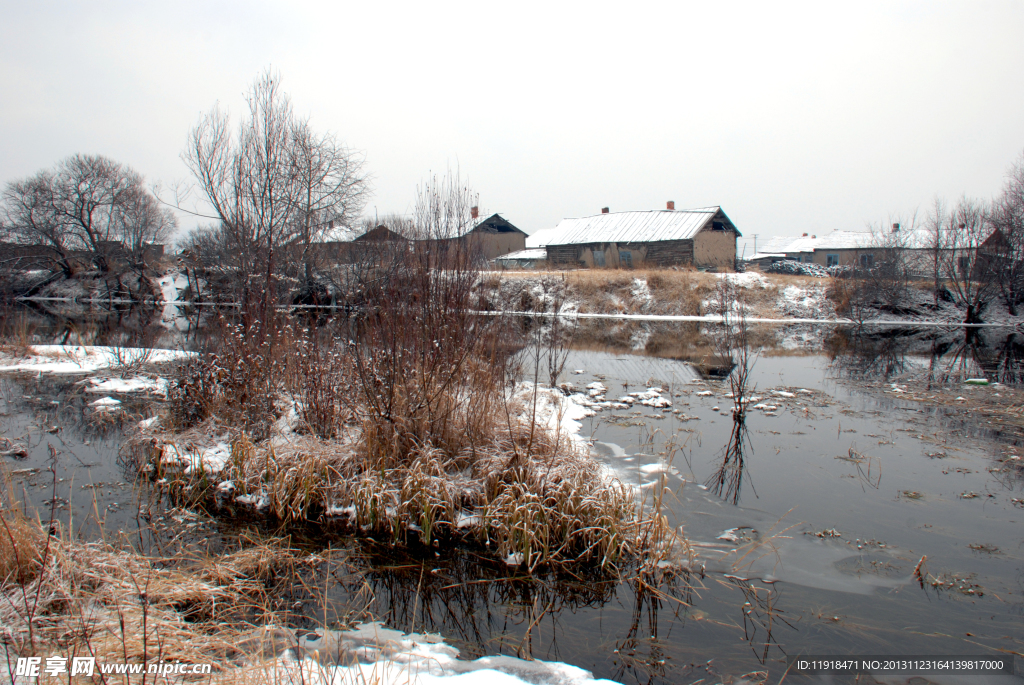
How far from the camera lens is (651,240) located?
1559 inches

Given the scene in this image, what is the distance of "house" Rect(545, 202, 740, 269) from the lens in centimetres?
3862

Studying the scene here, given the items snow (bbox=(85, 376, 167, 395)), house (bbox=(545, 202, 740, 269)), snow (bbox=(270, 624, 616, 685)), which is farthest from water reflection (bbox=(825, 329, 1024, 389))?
house (bbox=(545, 202, 740, 269))

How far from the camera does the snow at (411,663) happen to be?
2799mm

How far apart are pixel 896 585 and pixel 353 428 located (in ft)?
17.6

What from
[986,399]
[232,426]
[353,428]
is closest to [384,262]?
[353,428]

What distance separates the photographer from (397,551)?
4.54 meters

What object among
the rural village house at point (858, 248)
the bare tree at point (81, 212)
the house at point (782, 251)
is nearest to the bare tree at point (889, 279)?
the rural village house at point (858, 248)

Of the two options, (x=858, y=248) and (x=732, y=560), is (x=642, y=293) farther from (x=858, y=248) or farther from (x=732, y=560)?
(x=732, y=560)

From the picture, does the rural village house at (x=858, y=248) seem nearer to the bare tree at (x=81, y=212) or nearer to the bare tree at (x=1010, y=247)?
the bare tree at (x=1010, y=247)

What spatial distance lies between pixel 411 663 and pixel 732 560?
2.66m

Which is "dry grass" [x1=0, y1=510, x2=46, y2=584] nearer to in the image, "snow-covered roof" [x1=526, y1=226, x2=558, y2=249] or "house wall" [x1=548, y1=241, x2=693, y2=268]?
"house wall" [x1=548, y1=241, x2=693, y2=268]

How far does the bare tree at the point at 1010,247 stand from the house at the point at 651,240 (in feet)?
50.7

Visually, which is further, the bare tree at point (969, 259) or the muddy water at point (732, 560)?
the bare tree at point (969, 259)

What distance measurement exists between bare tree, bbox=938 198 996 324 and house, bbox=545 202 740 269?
13.5 metres
